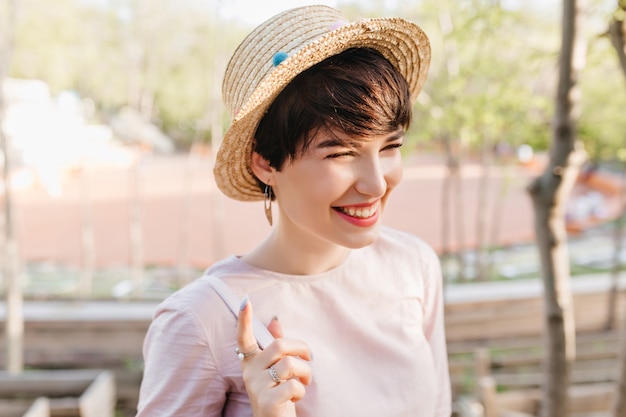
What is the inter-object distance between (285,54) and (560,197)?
1.73 metres

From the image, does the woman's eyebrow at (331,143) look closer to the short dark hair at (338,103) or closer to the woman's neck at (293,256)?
the short dark hair at (338,103)

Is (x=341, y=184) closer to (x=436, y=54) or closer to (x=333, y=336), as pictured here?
(x=333, y=336)

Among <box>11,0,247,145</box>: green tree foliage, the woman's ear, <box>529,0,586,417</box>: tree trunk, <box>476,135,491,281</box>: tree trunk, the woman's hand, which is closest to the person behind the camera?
the woman's hand

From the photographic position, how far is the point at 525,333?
610 centimetres

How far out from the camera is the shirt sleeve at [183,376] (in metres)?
0.96

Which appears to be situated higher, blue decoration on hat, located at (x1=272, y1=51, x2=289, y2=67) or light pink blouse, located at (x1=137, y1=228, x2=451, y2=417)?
blue decoration on hat, located at (x1=272, y1=51, x2=289, y2=67)

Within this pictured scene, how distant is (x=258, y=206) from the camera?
1493 centimetres

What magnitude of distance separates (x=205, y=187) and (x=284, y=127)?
1762cm

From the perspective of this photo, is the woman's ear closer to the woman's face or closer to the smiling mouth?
the woman's face

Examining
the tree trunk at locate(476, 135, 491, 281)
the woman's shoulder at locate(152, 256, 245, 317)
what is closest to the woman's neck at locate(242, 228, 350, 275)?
the woman's shoulder at locate(152, 256, 245, 317)

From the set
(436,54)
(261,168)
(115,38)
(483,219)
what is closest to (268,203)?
(261,168)

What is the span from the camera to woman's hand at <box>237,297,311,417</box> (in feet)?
2.79

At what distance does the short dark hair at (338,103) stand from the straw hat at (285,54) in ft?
0.07

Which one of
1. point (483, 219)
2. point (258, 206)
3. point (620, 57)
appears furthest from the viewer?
point (258, 206)
